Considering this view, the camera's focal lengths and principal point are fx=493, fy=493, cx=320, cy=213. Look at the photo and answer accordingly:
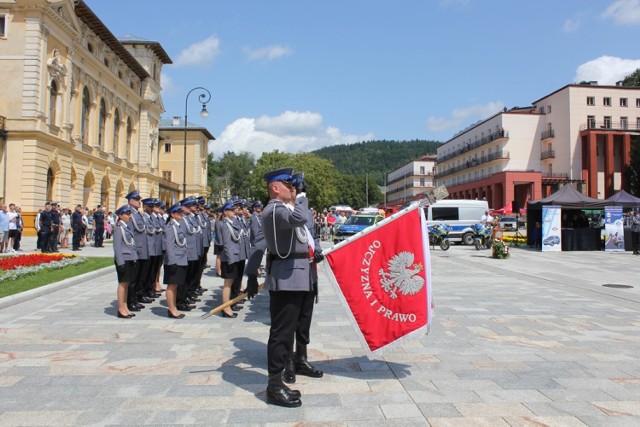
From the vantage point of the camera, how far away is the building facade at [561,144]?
61594 millimetres

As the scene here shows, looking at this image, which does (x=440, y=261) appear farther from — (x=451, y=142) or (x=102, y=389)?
(x=451, y=142)

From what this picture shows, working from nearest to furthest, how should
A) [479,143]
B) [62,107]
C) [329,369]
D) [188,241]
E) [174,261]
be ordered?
[329,369] < [174,261] < [188,241] < [62,107] < [479,143]

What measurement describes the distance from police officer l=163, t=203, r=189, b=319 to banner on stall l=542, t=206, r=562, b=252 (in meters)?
21.2

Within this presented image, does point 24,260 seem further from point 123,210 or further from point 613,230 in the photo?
point 613,230

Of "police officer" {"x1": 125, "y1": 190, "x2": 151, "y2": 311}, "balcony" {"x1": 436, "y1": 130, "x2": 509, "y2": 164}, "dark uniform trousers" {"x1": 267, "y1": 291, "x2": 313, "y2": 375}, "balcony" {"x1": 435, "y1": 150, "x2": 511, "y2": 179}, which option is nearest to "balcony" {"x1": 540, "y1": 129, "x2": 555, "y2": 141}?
"balcony" {"x1": 436, "y1": 130, "x2": 509, "y2": 164}

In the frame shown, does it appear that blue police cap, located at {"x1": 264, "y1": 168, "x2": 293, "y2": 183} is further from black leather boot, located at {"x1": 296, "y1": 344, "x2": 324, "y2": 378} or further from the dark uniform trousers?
black leather boot, located at {"x1": 296, "y1": 344, "x2": 324, "y2": 378}

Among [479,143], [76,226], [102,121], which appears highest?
[479,143]

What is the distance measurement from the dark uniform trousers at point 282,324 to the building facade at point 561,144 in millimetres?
63448

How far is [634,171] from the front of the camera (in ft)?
193

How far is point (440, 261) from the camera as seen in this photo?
18875 millimetres

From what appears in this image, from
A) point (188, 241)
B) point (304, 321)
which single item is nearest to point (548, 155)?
point (188, 241)

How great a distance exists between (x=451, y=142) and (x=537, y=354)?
88.7m

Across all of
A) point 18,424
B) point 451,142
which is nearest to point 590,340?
point 18,424

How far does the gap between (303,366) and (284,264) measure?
1231 mm
